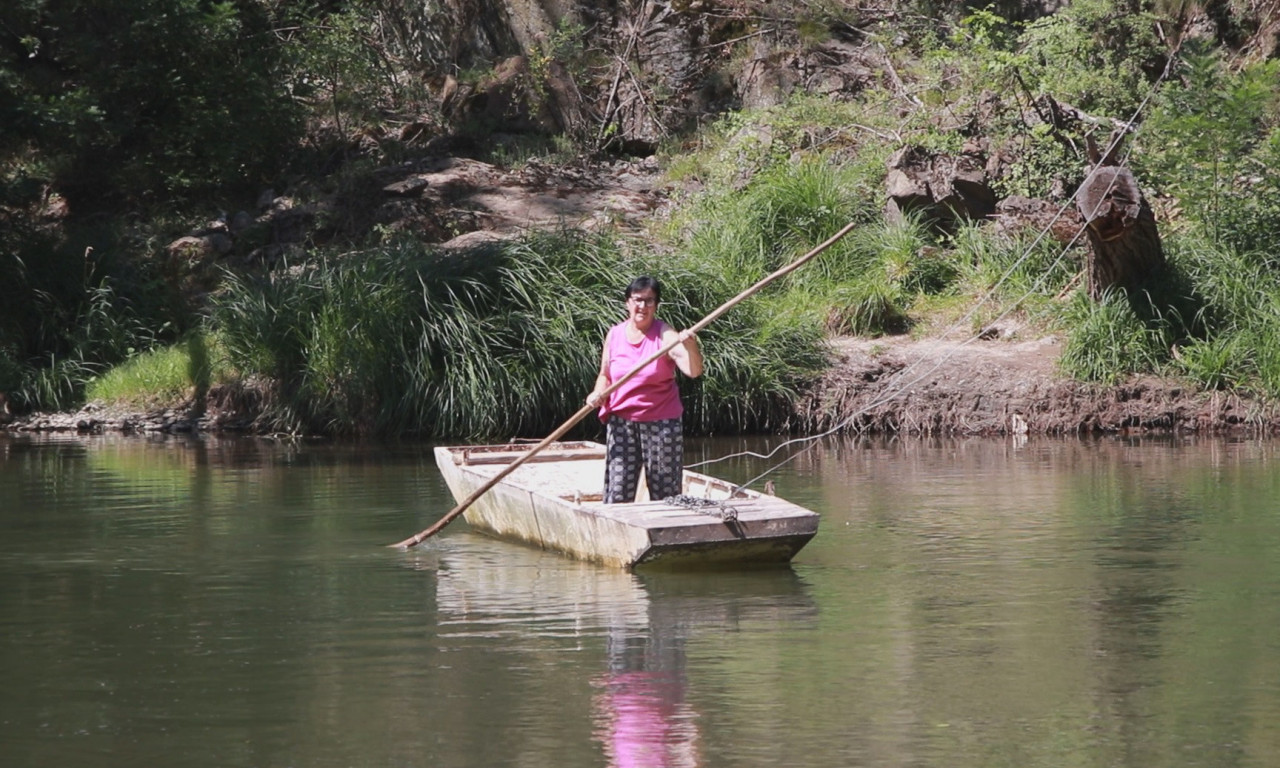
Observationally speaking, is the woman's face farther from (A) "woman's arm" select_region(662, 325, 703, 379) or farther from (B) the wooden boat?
(B) the wooden boat

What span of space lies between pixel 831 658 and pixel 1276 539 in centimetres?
412

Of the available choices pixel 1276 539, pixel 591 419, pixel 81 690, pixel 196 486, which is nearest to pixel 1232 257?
pixel 591 419

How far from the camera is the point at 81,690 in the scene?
24.5 ft

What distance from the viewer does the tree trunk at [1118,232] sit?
1585 centimetres

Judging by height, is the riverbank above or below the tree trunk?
below

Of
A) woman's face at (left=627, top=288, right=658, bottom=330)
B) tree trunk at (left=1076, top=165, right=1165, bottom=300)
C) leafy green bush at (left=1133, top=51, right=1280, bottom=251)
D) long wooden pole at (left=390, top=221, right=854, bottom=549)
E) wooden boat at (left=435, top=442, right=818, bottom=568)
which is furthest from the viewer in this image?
leafy green bush at (left=1133, top=51, right=1280, bottom=251)

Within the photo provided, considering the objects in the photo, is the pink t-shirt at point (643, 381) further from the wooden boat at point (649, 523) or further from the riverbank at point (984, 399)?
the riverbank at point (984, 399)

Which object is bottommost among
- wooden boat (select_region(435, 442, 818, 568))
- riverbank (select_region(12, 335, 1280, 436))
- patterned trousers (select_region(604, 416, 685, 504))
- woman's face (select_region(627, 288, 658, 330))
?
wooden boat (select_region(435, 442, 818, 568))

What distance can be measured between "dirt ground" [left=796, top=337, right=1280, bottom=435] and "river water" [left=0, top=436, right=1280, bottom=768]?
10.2 ft

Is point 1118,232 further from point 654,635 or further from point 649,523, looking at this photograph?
point 654,635

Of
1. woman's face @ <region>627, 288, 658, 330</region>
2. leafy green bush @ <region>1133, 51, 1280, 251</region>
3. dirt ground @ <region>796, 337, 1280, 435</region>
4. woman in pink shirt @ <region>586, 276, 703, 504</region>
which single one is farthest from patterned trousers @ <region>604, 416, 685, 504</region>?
leafy green bush @ <region>1133, 51, 1280, 251</region>

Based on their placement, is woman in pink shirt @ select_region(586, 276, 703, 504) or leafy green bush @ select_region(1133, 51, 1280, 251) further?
leafy green bush @ select_region(1133, 51, 1280, 251)

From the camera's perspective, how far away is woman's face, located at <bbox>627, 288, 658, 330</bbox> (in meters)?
10.2

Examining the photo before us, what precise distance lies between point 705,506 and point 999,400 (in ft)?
26.3
